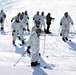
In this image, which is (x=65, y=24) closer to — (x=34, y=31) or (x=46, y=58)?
(x=46, y=58)

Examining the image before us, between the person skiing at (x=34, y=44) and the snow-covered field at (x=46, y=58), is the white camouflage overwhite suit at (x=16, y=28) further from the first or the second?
the person skiing at (x=34, y=44)

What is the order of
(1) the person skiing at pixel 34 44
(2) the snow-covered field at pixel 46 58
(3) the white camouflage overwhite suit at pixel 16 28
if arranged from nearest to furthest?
(2) the snow-covered field at pixel 46 58, (1) the person skiing at pixel 34 44, (3) the white camouflage overwhite suit at pixel 16 28

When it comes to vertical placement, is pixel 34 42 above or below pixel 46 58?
above

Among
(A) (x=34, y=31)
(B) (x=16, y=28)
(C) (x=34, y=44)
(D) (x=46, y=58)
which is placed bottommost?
(D) (x=46, y=58)

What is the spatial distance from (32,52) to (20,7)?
3100 centimetres

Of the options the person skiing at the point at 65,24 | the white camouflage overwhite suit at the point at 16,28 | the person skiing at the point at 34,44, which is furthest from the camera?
the person skiing at the point at 65,24

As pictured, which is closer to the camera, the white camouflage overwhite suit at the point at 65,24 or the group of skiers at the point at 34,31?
the group of skiers at the point at 34,31

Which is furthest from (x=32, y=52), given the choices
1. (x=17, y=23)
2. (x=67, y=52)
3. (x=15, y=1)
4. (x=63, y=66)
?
(x=15, y=1)

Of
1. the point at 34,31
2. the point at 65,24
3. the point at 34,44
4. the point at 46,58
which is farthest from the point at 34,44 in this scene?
the point at 65,24

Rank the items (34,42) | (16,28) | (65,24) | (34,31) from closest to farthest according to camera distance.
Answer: (34,42)
(34,31)
(16,28)
(65,24)

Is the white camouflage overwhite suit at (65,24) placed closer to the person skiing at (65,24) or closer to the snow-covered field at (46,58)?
the person skiing at (65,24)

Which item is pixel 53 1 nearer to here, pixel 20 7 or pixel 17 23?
pixel 20 7

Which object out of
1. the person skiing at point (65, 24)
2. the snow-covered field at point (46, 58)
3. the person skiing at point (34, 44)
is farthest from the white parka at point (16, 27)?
the person skiing at point (34, 44)

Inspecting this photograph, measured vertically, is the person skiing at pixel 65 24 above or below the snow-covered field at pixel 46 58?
above
